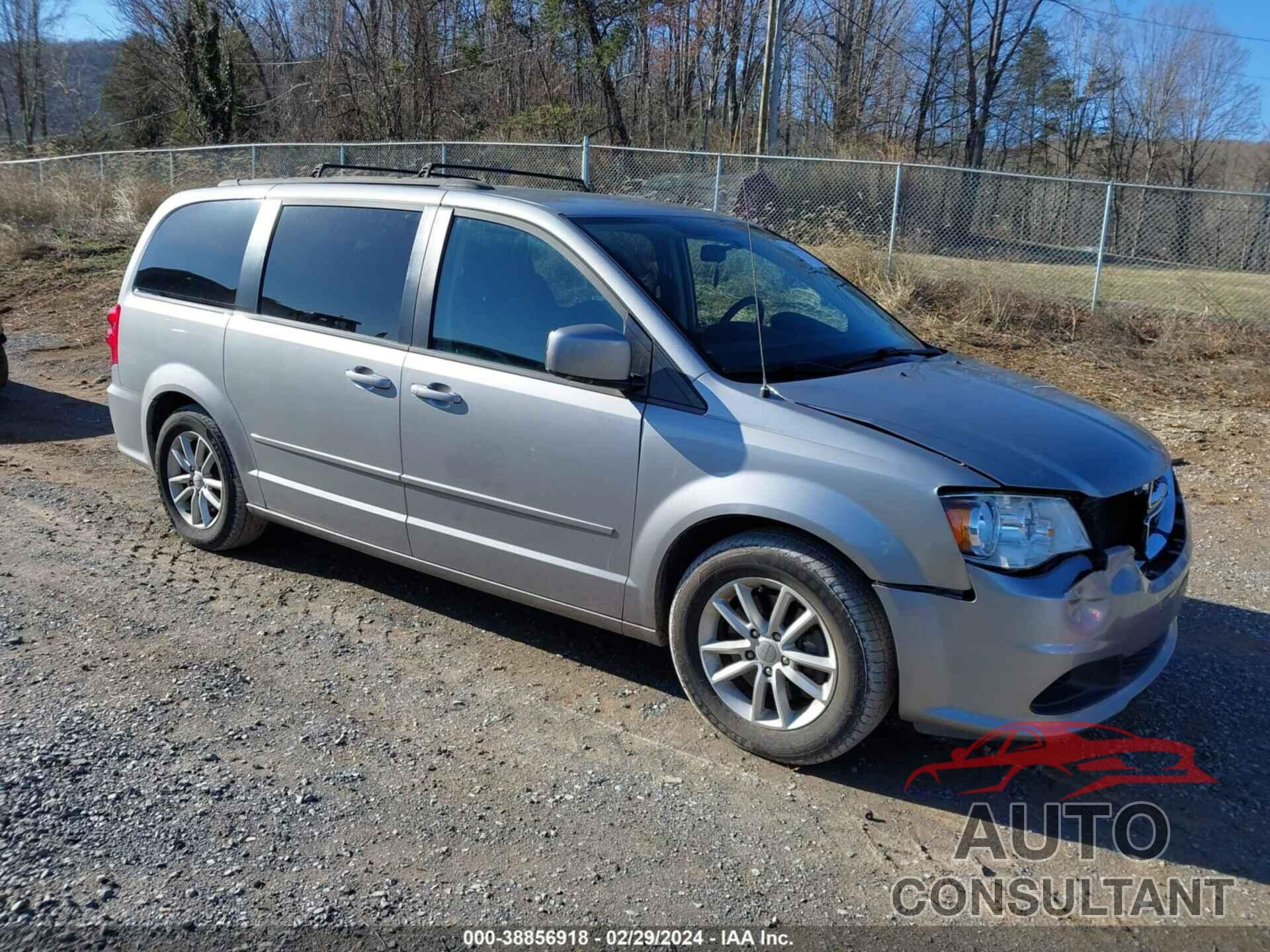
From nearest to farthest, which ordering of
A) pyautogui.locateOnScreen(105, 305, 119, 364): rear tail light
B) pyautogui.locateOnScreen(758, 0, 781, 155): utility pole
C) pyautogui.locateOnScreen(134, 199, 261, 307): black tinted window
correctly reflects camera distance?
pyautogui.locateOnScreen(134, 199, 261, 307): black tinted window → pyautogui.locateOnScreen(105, 305, 119, 364): rear tail light → pyautogui.locateOnScreen(758, 0, 781, 155): utility pole

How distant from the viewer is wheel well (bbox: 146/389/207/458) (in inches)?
213

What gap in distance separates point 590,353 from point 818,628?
1.21 m

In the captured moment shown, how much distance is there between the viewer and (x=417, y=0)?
27.3 meters

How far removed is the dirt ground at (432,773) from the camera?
2906mm

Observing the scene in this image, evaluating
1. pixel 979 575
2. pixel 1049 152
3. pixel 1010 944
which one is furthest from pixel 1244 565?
pixel 1049 152

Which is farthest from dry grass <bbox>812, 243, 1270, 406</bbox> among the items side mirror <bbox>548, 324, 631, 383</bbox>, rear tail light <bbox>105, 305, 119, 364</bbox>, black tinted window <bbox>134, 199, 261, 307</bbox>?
rear tail light <bbox>105, 305, 119, 364</bbox>

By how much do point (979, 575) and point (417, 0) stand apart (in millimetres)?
28179

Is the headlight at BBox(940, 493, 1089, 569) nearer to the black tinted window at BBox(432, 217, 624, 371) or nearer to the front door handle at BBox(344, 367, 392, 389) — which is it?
the black tinted window at BBox(432, 217, 624, 371)

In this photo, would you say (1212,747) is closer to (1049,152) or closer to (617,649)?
(617,649)

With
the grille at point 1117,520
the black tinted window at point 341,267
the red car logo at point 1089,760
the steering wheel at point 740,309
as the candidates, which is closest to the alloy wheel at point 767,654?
the red car logo at point 1089,760

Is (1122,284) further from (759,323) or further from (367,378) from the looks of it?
(367,378)

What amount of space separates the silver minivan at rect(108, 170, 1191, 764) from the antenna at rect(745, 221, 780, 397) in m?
0.02

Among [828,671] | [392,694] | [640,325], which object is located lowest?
[392,694]

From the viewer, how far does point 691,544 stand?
12.3ft
